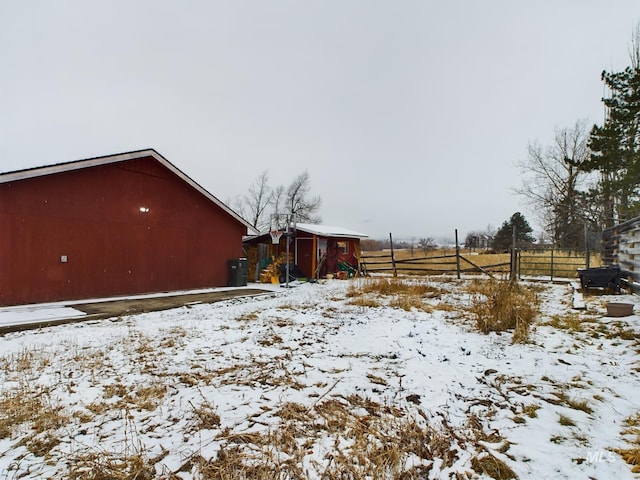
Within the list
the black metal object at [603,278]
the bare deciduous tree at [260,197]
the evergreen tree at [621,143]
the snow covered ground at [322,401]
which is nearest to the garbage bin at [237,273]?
the snow covered ground at [322,401]

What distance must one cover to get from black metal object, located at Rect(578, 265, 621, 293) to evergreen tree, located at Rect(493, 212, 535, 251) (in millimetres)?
33654

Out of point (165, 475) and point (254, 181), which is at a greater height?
point (254, 181)

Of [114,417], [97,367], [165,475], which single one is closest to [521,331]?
[165,475]

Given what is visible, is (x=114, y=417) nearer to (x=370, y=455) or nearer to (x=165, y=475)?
(x=165, y=475)

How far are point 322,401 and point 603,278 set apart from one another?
32.9ft

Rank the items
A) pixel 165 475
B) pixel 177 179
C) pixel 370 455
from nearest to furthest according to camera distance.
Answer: pixel 165 475
pixel 370 455
pixel 177 179

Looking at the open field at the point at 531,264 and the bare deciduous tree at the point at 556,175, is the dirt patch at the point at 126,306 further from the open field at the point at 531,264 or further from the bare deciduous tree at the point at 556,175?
the bare deciduous tree at the point at 556,175

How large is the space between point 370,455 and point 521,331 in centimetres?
413

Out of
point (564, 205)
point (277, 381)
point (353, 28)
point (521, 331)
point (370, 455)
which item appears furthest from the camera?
point (564, 205)

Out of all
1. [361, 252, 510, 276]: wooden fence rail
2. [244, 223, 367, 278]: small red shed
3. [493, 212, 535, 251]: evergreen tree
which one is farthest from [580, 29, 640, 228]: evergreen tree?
[493, 212, 535, 251]: evergreen tree

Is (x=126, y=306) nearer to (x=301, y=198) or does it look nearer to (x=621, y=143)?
(x=621, y=143)

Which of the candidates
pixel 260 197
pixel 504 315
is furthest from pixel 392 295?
pixel 260 197

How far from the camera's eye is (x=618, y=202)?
674 inches

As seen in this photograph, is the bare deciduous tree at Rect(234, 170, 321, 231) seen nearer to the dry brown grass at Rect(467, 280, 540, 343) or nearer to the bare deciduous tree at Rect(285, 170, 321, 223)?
the bare deciduous tree at Rect(285, 170, 321, 223)
